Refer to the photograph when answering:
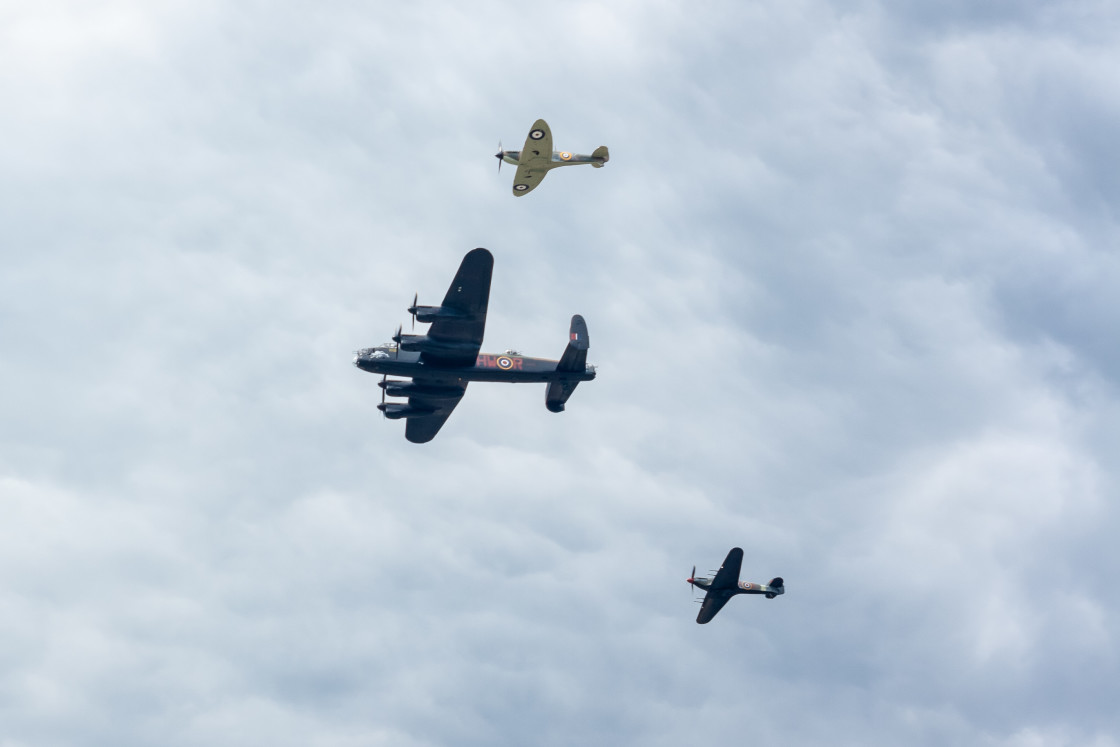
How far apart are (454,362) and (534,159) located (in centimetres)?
2319

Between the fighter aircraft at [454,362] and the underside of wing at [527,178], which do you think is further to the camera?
the underside of wing at [527,178]

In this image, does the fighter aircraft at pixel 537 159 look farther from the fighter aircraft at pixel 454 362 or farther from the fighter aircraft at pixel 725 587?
the fighter aircraft at pixel 725 587

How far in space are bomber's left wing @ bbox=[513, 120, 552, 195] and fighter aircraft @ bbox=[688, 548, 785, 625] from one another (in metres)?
35.2

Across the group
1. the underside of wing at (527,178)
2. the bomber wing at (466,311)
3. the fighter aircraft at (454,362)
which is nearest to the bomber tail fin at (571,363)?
the fighter aircraft at (454,362)

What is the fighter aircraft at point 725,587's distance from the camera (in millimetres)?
80500

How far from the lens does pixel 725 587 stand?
82.4 m

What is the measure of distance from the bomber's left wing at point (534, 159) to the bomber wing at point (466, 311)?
22018 mm

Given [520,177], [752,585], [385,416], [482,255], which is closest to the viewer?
[482,255]

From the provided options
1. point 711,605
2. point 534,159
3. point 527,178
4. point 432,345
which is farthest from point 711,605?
point 534,159

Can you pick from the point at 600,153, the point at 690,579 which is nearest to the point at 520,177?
the point at 600,153

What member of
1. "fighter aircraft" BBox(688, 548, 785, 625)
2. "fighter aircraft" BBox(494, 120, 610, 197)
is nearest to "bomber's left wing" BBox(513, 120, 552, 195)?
"fighter aircraft" BBox(494, 120, 610, 197)

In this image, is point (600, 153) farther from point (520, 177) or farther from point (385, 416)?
point (385, 416)

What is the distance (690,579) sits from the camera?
274 ft

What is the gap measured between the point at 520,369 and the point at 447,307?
7.27 metres
